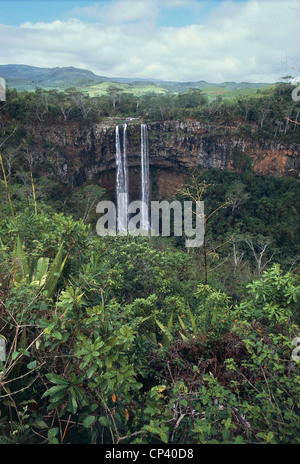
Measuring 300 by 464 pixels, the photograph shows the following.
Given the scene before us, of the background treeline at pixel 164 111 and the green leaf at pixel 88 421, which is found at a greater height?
the background treeline at pixel 164 111

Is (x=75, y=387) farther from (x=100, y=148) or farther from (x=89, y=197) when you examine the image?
(x=100, y=148)

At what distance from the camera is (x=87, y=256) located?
3.03 meters

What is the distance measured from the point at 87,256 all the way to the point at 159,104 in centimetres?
2449

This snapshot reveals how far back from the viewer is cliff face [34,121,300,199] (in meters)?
21.8

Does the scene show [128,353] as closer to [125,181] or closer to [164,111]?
[125,181]

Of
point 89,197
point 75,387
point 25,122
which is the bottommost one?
point 89,197

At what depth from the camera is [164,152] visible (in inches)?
995

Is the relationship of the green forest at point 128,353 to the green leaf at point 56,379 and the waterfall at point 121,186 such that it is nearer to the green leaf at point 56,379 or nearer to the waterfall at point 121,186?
the green leaf at point 56,379

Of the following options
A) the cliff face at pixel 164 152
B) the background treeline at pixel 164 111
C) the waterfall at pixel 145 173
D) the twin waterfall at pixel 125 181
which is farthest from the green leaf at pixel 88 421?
the waterfall at pixel 145 173

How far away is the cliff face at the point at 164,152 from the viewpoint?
2184cm

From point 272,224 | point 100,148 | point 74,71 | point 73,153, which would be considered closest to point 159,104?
point 100,148

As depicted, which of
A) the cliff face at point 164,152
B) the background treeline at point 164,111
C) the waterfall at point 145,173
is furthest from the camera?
the waterfall at point 145,173

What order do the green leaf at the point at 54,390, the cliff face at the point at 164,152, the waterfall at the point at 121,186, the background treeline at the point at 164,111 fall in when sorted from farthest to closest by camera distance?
1. the waterfall at the point at 121,186
2. the cliff face at the point at 164,152
3. the background treeline at the point at 164,111
4. the green leaf at the point at 54,390

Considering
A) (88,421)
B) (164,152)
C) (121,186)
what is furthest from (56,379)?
(164,152)
